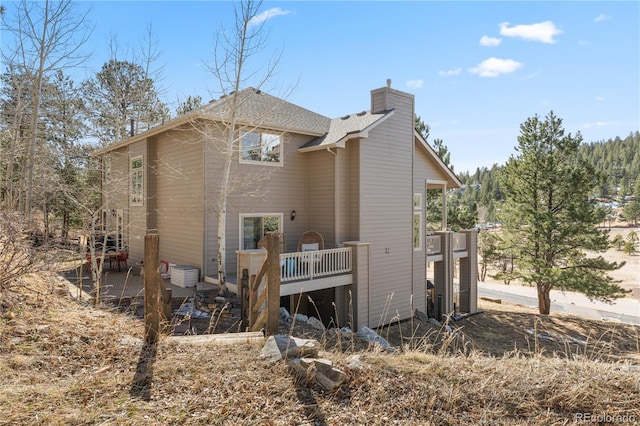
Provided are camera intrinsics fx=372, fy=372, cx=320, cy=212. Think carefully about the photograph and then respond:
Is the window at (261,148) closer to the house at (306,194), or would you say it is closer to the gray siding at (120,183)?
the house at (306,194)

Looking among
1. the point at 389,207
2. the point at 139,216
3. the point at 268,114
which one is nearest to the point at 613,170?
the point at 389,207

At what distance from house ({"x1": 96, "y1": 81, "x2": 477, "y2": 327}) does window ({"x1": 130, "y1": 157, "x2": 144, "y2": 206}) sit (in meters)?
0.04

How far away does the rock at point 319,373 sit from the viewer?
3.72 m

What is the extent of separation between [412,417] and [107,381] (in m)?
2.86

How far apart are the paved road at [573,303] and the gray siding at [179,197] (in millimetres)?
23203

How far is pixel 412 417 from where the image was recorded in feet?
11.2

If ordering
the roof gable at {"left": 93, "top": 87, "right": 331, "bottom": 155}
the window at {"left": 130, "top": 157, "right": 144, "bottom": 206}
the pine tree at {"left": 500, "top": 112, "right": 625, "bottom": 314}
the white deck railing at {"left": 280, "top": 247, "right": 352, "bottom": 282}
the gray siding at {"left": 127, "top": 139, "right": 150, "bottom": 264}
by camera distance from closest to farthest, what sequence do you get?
the white deck railing at {"left": 280, "top": 247, "right": 352, "bottom": 282}, the roof gable at {"left": 93, "top": 87, "right": 331, "bottom": 155}, the gray siding at {"left": 127, "top": 139, "right": 150, "bottom": 264}, the window at {"left": 130, "top": 157, "right": 144, "bottom": 206}, the pine tree at {"left": 500, "top": 112, "right": 625, "bottom": 314}

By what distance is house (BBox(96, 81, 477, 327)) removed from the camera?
1079 centimetres

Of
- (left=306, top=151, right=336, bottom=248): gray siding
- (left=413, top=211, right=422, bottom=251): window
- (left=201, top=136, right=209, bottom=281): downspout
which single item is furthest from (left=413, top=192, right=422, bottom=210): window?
(left=201, top=136, right=209, bottom=281): downspout

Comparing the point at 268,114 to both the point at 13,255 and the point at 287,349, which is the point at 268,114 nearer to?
the point at 13,255

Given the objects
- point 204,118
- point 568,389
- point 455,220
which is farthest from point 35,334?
point 455,220

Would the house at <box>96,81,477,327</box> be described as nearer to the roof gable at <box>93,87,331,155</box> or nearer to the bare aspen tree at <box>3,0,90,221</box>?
the roof gable at <box>93,87,331,155</box>

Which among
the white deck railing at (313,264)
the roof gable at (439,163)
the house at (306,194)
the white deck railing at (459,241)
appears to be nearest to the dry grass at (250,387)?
the white deck railing at (313,264)

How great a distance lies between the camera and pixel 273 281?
5.32 metres
